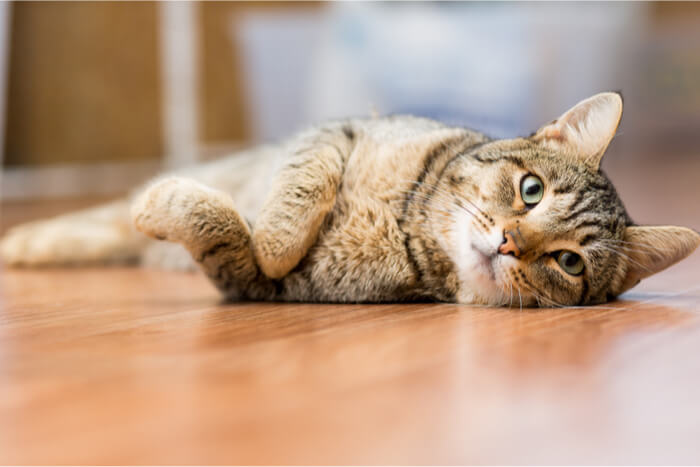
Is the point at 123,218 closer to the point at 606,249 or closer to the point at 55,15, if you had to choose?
the point at 606,249

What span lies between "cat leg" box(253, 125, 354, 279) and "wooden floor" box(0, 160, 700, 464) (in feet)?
0.38

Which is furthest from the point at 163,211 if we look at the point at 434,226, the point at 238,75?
the point at 238,75

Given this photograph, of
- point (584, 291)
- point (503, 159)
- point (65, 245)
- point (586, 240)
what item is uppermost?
point (503, 159)

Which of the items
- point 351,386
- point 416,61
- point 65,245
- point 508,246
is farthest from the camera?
point 416,61

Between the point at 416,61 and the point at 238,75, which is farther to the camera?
the point at 238,75

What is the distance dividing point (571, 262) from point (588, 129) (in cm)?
29

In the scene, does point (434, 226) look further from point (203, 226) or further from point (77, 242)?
point (77, 242)

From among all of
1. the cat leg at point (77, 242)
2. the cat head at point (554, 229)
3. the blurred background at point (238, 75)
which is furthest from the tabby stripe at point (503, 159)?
the blurred background at point (238, 75)

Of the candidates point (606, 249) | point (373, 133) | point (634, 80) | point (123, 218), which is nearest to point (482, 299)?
point (606, 249)

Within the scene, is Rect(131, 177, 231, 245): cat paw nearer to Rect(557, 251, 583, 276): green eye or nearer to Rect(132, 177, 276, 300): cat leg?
Rect(132, 177, 276, 300): cat leg

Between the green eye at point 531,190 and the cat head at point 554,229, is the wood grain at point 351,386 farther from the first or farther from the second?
the green eye at point 531,190

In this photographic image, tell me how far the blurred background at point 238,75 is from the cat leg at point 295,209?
3990 mm

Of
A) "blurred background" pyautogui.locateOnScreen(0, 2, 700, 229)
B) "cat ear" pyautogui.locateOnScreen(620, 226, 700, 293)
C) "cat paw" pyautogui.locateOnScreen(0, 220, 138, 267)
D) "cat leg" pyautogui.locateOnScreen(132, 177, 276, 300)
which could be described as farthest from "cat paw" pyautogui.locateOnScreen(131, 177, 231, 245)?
"blurred background" pyautogui.locateOnScreen(0, 2, 700, 229)

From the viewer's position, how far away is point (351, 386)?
0.89 metres
